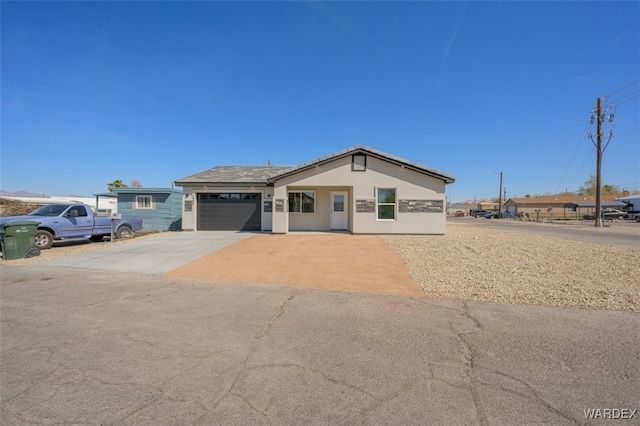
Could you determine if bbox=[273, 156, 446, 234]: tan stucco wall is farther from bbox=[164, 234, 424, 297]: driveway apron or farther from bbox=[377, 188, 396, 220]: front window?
bbox=[164, 234, 424, 297]: driveway apron

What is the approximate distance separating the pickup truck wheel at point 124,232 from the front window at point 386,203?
13350 mm

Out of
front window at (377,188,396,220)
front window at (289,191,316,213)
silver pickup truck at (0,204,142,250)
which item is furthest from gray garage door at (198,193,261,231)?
front window at (377,188,396,220)

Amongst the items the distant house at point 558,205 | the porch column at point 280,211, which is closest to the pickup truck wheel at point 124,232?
the porch column at point 280,211

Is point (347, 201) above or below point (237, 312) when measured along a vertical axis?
above

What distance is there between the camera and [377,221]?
15602 millimetres

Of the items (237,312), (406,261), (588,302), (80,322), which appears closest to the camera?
(80,322)

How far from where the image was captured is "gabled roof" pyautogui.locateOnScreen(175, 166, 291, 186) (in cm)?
1789

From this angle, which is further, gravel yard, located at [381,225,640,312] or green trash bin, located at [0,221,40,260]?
green trash bin, located at [0,221,40,260]

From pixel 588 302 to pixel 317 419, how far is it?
566 cm

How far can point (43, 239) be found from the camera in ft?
38.3

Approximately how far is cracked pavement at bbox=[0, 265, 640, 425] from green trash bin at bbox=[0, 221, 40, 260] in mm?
6354

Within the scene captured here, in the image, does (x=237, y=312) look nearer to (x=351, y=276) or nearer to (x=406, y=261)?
Answer: (x=351, y=276)

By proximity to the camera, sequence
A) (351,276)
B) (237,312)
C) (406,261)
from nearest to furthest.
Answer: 1. (237,312)
2. (351,276)
3. (406,261)

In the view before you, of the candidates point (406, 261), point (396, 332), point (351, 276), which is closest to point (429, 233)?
point (406, 261)
